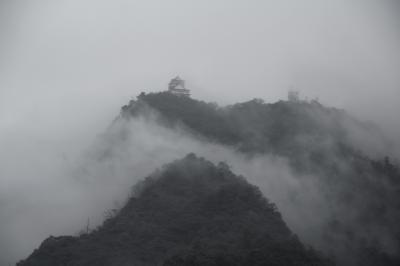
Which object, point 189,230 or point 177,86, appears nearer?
point 189,230

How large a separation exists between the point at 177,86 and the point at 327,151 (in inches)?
749

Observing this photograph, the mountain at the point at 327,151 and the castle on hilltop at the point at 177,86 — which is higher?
the castle on hilltop at the point at 177,86

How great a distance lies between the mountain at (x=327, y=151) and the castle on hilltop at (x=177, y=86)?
4.71 meters

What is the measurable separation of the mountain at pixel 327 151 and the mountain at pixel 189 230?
5690mm

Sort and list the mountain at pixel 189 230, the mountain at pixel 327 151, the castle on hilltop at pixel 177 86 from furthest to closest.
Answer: the castle on hilltop at pixel 177 86 < the mountain at pixel 327 151 < the mountain at pixel 189 230

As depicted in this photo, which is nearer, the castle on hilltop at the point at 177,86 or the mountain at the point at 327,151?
the mountain at the point at 327,151

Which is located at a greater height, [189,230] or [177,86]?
[177,86]

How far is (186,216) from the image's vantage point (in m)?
39.6

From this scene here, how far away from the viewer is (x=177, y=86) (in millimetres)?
60438

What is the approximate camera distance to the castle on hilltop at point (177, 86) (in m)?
59.5

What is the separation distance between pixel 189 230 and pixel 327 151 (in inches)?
589

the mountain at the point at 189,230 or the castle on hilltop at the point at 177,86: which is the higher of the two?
the castle on hilltop at the point at 177,86

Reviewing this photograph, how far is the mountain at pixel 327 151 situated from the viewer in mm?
41562

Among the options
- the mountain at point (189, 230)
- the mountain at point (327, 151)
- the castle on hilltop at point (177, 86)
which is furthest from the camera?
the castle on hilltop at point (177, 86)
